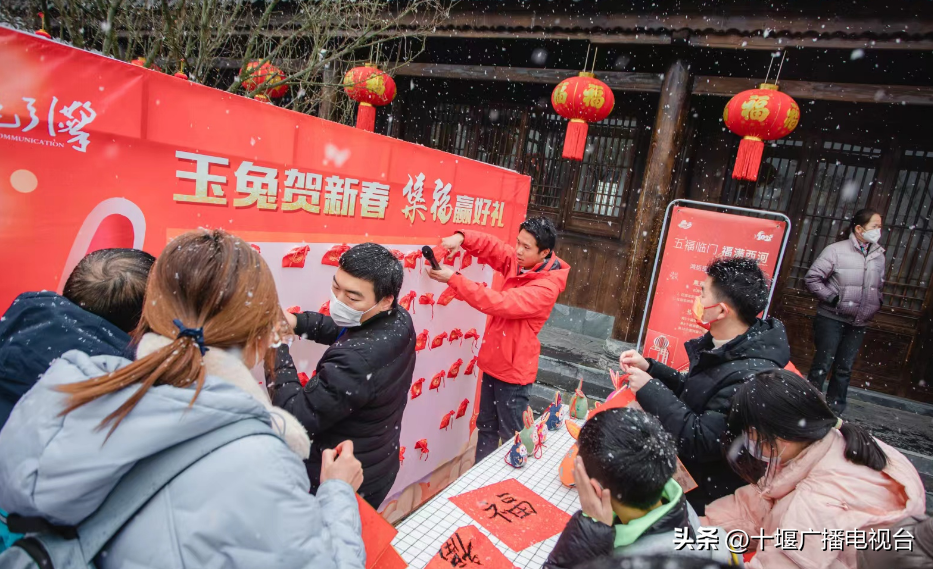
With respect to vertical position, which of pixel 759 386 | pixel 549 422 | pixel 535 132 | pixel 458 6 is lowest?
pixel 549 422

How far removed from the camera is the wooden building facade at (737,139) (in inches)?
221

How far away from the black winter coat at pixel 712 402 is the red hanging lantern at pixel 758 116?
12.3 ft

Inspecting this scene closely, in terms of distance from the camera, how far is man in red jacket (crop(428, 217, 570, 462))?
3051 mm

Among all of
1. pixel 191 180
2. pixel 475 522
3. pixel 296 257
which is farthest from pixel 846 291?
pixel 191 180

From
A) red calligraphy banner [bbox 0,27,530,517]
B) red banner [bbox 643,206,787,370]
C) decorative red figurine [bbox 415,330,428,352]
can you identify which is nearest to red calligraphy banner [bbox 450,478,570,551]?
red calligraphy banner [bbox 0,27,530,517]

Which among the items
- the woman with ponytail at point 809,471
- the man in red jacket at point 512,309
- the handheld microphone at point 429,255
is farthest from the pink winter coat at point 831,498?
the handheld microphone at point 429,255

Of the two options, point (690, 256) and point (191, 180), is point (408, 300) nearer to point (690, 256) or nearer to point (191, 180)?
point (191, 180)

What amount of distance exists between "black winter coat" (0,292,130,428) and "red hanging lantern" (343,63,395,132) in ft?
16.5

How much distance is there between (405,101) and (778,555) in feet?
27.5

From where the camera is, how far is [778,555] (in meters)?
1.58

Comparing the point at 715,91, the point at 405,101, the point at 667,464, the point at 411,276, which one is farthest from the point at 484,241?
the point at 405,101

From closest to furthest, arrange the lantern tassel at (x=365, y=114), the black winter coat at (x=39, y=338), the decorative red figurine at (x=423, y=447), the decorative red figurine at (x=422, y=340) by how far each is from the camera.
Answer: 1. the black winter coat at (x=39, y=338)
2. the decorative red figurine at (x=422, y=340)
3. the decorative red figurine at (x=423, y=447)
4. the lantern tassel at (x=365, y=114)

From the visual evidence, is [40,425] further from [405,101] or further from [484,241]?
[405,101]

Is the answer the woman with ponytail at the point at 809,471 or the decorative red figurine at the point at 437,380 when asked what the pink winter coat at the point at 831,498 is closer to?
the woman with ponytail at the point at 809,471
